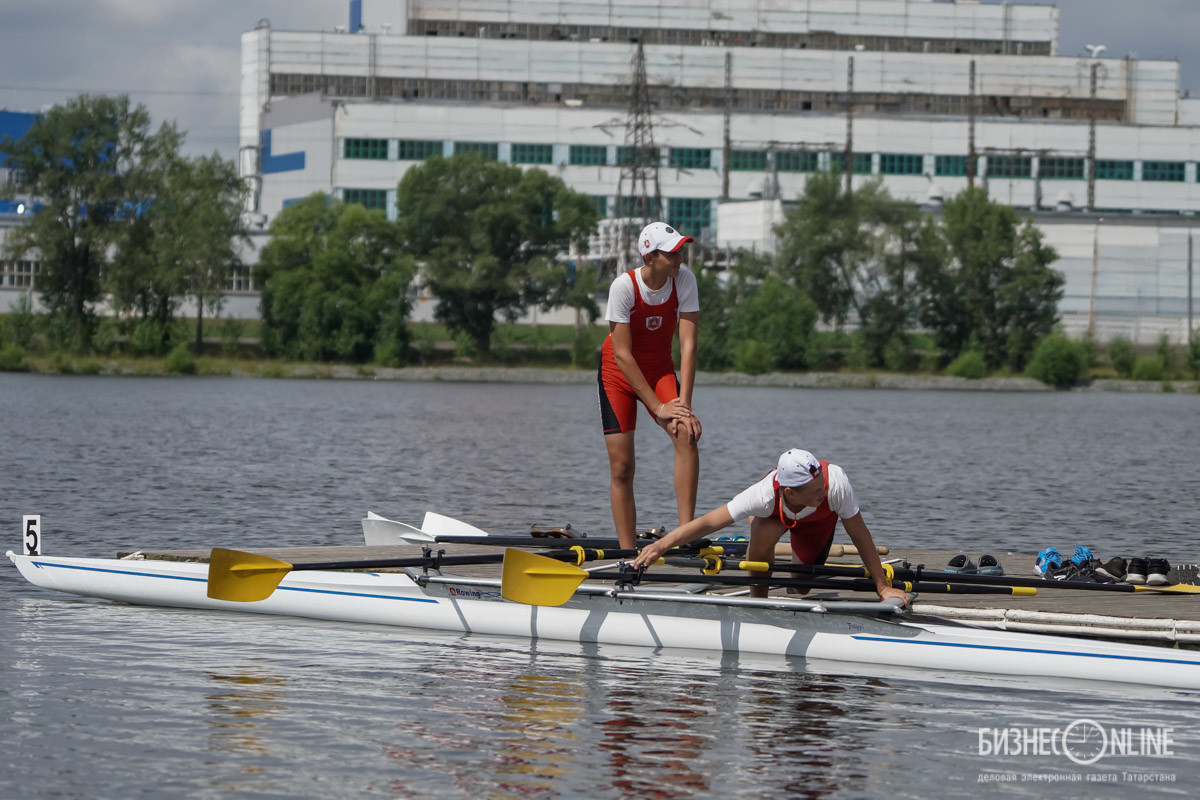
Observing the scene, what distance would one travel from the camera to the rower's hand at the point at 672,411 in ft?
41.7

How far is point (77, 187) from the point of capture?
88375 millimetres

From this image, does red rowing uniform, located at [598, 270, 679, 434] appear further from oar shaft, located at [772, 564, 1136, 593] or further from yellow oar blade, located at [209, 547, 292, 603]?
yellow oar blade, located at [209, 547, 292, 603]

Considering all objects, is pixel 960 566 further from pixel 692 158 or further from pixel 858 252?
pixel 692 158

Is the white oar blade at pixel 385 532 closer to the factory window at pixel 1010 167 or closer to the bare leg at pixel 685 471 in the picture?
the bare leg at pixel 685 471

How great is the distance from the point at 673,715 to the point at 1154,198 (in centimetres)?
10695

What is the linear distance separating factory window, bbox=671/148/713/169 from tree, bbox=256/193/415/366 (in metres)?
23.6

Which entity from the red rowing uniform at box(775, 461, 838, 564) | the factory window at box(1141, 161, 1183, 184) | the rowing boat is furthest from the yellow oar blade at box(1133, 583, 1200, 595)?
the factory window at box(1141, 161, 1183, 184)

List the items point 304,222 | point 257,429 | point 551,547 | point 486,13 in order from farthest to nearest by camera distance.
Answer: point 486,13
point 304,222
point 257,429
point 551,547

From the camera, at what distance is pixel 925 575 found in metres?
13.0

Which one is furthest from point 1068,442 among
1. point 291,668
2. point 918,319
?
point 918,319

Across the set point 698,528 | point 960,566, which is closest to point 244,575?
point 698,528

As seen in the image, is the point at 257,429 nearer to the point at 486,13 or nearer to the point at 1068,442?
the point at 1068,442

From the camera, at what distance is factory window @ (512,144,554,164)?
106 m

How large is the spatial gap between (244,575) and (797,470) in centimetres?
559
